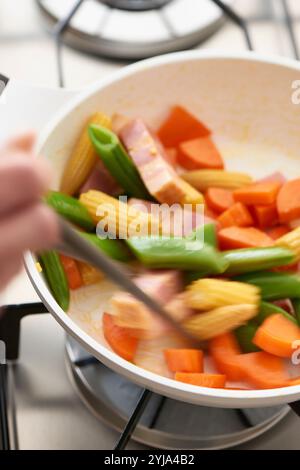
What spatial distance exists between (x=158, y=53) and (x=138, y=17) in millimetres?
52

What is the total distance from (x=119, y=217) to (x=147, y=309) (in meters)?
0.12

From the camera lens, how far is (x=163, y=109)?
83 centimetres

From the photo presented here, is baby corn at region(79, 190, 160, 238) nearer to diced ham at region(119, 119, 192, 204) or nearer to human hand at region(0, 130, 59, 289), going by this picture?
diced ham at region(119, 119, 192, 204)

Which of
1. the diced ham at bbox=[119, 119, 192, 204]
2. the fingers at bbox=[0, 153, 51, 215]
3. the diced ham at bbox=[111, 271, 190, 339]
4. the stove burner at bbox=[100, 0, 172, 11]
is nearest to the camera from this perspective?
the fingers at bbox=[0, 153, 51, 215]

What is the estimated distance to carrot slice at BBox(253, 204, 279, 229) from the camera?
78 centimetres

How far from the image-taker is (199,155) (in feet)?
2.68

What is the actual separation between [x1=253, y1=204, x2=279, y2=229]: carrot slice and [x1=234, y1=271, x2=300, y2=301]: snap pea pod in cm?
9

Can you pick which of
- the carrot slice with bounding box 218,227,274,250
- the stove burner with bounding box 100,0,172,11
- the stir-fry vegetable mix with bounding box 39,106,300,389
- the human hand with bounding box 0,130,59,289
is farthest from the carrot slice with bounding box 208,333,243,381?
the stove burner with bounding box 100,0,172,11

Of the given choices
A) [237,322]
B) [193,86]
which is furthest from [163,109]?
[237,322]

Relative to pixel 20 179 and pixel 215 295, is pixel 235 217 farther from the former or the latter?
pixel 20 179

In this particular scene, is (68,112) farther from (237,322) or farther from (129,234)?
(237,322)

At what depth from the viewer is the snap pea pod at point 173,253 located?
672 mm

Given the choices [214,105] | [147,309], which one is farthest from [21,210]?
[214,105]

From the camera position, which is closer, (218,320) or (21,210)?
(21,210)
